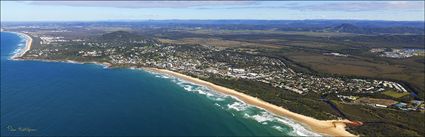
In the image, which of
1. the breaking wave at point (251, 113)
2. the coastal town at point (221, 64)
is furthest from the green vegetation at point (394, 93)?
the breaking wave at point (251, 113)

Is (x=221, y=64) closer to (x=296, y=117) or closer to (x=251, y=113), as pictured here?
(x=251, y=113)

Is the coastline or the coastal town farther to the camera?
the coastal town

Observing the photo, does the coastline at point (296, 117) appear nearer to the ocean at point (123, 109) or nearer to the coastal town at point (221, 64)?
the ocean at point (123, 109)

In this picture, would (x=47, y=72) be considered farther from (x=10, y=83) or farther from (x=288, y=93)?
(x=288, y=93)

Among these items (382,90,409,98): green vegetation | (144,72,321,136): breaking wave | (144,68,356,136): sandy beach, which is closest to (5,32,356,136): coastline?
(144,68,356,136): sandy beach

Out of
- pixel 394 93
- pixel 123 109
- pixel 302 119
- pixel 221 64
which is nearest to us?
pixel 302 119

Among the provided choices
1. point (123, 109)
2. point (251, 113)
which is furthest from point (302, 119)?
point (123, 109)

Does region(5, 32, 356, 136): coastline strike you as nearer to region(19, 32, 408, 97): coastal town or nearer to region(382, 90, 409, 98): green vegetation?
region(19, 32, 408, 97): coastal town

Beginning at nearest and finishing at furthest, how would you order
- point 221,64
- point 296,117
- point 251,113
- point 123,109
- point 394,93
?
point 296,117 < point 123,109 < point 251,113 < point 394,93 < point 221,64

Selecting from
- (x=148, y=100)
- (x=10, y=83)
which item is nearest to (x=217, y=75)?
(x=148, y=100)

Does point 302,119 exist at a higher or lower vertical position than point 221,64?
lower
